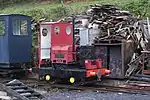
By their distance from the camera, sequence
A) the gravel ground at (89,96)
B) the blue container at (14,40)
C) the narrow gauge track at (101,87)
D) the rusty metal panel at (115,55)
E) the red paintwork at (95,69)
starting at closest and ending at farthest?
1. the gravel ground at (89,96)
2. the narrow gauge track at (101,87)
3. the red paintwork at (95,69)
4. the rusty metal panel at (115,55)
5. the blue container at (14,40)

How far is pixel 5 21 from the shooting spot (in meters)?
15.9

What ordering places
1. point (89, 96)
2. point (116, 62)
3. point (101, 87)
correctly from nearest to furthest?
1. point (89, 96)
2. point (101, 87)
3. point (116, 62)

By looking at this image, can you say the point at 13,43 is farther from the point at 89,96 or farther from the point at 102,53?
the point at 89,96

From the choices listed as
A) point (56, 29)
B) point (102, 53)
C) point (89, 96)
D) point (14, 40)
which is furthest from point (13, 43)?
point (89, 96)

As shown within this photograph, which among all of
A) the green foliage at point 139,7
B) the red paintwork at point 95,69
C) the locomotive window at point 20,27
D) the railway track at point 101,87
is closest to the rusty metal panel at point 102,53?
the red paintwork at point 95,69

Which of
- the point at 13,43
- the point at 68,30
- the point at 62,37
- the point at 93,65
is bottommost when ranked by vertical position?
the point at 93,65

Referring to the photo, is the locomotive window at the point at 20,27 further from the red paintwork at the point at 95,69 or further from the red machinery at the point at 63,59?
the red paintwork at the point at 95,69

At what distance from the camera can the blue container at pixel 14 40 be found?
15.8 m

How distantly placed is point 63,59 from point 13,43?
2.75 metres

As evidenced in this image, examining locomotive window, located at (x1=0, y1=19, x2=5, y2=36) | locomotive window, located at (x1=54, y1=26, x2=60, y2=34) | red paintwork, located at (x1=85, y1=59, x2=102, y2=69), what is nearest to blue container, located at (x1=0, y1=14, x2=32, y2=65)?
locomotive window, located at (x1=0, y1=19, x2=5, y2=36)

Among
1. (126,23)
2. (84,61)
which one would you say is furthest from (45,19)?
(84,61)

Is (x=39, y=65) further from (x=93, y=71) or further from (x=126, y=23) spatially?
(x=126, y=23)

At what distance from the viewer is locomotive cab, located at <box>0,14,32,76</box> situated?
15797mm

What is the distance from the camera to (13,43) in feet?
52.3
